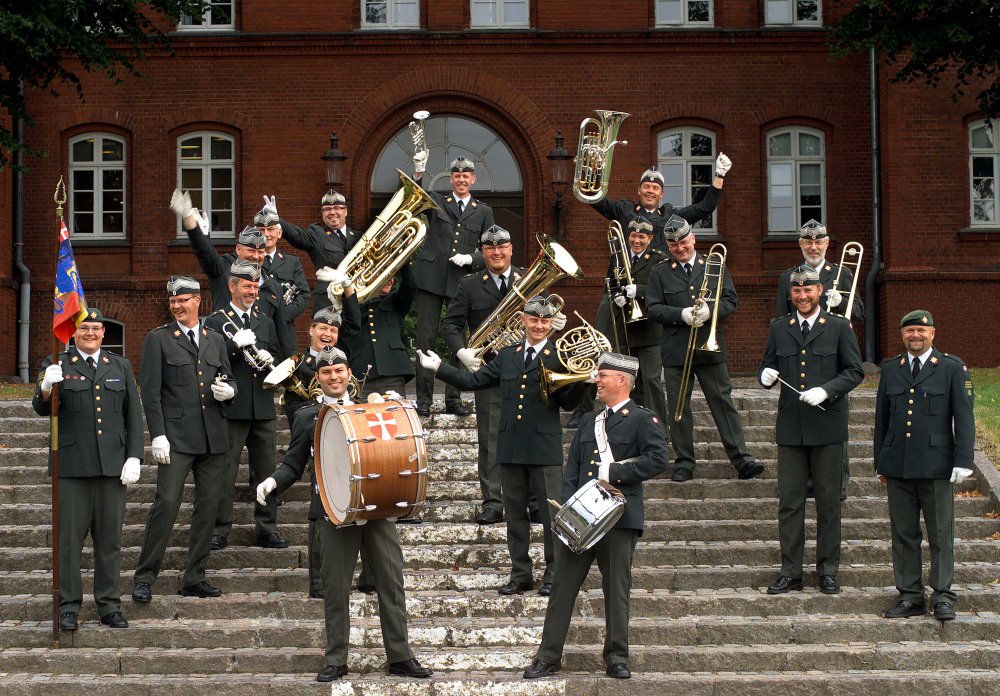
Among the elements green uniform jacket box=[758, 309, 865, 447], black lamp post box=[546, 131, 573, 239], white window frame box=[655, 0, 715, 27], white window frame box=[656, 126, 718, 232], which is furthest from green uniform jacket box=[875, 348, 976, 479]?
white window frame box=[655, 0, 715, 27]

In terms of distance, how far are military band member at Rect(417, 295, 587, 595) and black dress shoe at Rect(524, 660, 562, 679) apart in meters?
1.05

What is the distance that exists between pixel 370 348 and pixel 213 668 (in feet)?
11.6

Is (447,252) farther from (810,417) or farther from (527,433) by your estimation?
(810,417)

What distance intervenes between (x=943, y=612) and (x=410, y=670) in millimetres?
3824

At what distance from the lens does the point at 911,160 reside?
802 inches

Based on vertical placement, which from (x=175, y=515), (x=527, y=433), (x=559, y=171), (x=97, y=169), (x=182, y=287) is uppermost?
(x=97, y=169)

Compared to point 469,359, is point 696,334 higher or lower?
higher

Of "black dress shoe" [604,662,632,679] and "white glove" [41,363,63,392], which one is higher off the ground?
"white glove" [41,363,63,392]

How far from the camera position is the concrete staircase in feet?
26.6

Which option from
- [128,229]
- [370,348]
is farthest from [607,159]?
[128,229]

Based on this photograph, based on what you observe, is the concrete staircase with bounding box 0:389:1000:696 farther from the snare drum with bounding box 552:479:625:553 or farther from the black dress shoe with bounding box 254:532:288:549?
the snare drum with bounding box 552:479:625:553

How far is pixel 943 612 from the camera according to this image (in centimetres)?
870

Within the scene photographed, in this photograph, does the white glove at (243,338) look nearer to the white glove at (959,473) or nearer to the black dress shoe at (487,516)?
the black dress shoe at (487,516)

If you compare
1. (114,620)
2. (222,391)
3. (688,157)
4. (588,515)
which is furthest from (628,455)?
(688,157)
